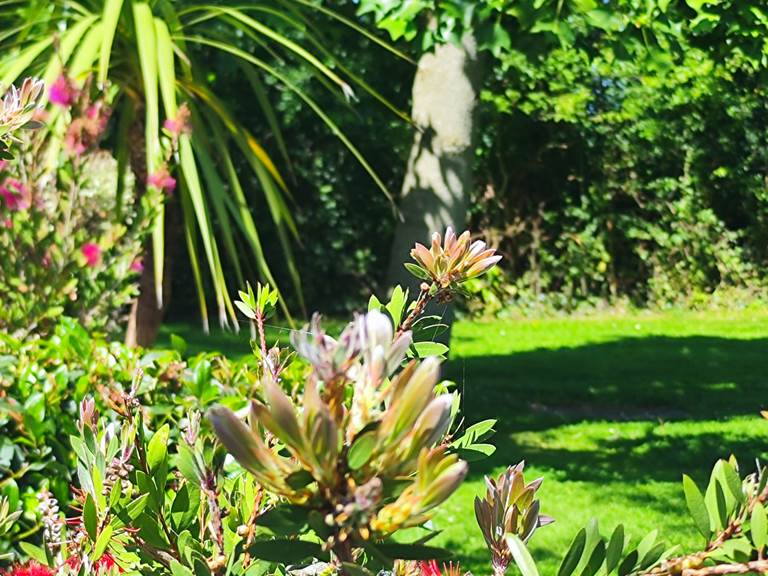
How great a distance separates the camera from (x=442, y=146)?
5172 mm

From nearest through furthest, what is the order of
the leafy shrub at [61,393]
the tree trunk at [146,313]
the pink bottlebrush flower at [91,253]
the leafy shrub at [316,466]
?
the leafy shrub at [316,466], the leafy shrub at [61,393], the pink bottlebrush flower at [91,253], the tree trunk at [146,313]

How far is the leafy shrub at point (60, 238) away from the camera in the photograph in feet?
11.7

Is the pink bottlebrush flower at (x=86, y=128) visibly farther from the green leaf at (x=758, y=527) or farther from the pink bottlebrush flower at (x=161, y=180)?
the green leaf at (x=758, y=527)

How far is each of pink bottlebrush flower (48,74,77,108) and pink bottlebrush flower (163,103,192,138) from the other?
34 cm

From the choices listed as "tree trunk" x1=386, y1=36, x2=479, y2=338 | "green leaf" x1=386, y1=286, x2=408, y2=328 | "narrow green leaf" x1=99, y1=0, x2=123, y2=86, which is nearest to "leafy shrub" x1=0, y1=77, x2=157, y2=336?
"narrow green leaf" x1=99, y1=0, x2=123, y2=86

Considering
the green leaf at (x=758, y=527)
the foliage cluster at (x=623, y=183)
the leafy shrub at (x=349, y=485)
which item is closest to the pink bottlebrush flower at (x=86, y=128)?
the leafy shrub at (x=349, y=485)

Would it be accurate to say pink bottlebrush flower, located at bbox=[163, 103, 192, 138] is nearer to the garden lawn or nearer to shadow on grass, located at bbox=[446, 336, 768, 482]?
the garden lawn

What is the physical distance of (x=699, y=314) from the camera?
11469mm

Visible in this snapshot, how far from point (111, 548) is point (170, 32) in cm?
310

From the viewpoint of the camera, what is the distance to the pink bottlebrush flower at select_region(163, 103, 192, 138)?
10.7ft

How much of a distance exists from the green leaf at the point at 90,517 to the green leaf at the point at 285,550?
17 cm

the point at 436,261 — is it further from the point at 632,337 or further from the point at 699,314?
the point at 699,314

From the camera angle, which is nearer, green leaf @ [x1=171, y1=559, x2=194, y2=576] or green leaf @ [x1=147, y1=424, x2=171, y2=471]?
green leaf @ [x1=171, y1=559, x2=194, y2=576]

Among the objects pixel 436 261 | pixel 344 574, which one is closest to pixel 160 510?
pixel 344 574
